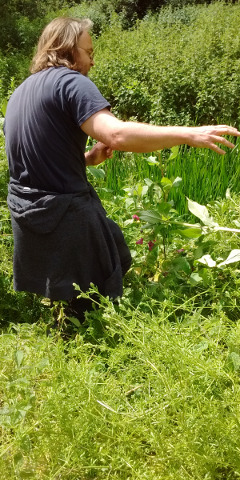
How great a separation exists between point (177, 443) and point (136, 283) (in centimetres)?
125

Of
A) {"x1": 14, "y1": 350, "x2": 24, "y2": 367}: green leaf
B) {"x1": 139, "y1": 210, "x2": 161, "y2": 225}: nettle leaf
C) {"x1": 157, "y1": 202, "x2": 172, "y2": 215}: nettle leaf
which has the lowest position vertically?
{"x1": 14, "y1": 350, "x2": 24, "y2": 367}: green leaf

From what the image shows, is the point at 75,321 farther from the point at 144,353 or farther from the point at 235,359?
the point at 235,359

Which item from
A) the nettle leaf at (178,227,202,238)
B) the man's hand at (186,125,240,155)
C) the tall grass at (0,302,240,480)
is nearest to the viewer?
the tall grass at (0,302,240,480)

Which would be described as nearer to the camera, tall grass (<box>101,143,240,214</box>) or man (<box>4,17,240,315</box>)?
man (<box>4,17,240,315</box>)

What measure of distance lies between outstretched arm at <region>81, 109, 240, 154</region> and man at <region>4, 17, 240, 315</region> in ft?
0.31

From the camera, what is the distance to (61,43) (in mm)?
2371

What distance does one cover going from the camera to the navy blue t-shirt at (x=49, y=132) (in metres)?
2.18

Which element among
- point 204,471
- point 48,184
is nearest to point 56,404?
point 204,471

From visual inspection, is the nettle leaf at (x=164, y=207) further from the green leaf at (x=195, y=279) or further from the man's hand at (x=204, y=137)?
the man's hand at (x=204, y=137)

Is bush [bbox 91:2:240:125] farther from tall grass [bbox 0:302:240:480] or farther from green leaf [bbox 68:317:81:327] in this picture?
tall grass [bbox 0:302:240:480]

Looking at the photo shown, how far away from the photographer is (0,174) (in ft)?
10.7

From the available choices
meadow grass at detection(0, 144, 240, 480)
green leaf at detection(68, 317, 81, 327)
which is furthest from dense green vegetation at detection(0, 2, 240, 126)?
meadow grass at detection(0, 144, 240, 480)

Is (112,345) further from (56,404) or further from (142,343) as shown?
(56,404)

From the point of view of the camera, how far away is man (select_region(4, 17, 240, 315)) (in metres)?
2.28
